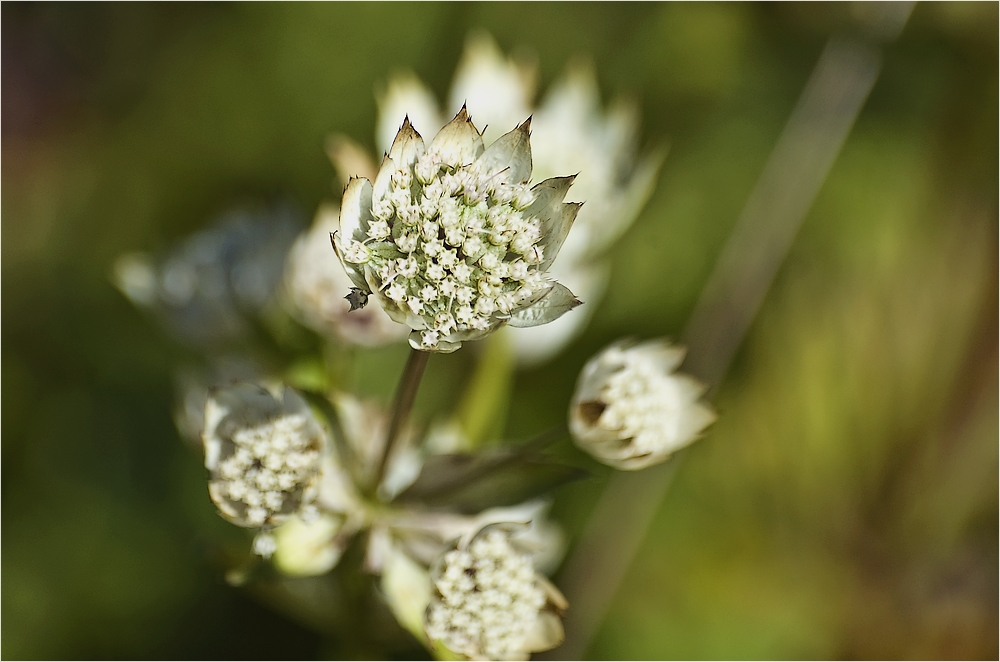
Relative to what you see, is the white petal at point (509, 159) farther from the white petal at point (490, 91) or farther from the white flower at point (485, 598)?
the white petal at point (490, 91)

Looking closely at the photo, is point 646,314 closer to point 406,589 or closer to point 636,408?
point 636,408

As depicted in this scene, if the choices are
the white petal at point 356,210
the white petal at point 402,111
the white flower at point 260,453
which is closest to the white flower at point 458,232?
the white petal at point 356,210

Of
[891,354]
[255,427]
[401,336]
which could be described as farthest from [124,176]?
[891,354]

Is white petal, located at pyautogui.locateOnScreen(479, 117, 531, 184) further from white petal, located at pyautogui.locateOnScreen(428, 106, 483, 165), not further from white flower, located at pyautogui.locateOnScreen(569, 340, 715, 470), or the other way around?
white flower, located at pyautogui.locateOnScreen(569, 340, 715, 470)

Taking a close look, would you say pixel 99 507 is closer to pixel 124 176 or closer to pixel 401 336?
pixel 124 176

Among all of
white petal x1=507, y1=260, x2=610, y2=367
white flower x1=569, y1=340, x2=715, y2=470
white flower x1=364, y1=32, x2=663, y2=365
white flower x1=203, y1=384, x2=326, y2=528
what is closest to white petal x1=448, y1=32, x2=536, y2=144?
white flower x1=364, y1=32, x2=663, y2=365

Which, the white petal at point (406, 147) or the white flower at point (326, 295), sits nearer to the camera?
the white petal at point (406, 147)

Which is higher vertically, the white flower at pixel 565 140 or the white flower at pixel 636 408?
the white flower at pixel 565 140
